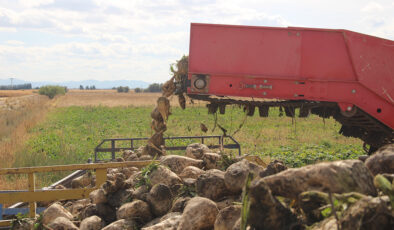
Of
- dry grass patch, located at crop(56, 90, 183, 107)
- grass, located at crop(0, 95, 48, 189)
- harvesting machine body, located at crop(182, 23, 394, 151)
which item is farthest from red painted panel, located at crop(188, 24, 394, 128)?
dry grass patch, located at crop(56, 90, 183, 107)

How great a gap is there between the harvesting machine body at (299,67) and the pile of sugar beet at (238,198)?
3.99 feet

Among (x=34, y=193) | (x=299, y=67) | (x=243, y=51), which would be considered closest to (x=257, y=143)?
(x=299, y=67)

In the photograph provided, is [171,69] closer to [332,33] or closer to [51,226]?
[332,33]

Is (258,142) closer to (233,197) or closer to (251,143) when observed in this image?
(251,143)

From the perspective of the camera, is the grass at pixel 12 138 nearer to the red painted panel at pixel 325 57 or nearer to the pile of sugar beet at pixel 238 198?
the pile of sugar beet at pixel 238 198

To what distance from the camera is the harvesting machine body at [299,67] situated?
6.73 m

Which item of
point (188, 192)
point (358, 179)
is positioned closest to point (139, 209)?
point (188, 192)

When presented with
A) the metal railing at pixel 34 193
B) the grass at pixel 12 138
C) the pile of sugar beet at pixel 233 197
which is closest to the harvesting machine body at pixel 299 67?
the pile of sugar beet at pixel 233 197

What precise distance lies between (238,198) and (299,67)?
113 inches

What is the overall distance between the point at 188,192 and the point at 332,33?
11.4 feet

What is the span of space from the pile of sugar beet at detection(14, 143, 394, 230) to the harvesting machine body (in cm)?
122

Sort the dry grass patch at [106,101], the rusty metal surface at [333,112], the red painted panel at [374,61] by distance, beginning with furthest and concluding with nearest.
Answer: the dry grass patch at [106,101] → the rusty metal surface at [333,112] → the red painted panel at [374,61]

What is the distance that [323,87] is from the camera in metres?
6.78

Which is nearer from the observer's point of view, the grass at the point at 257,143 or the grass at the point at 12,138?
the grass at the point at 12,138
